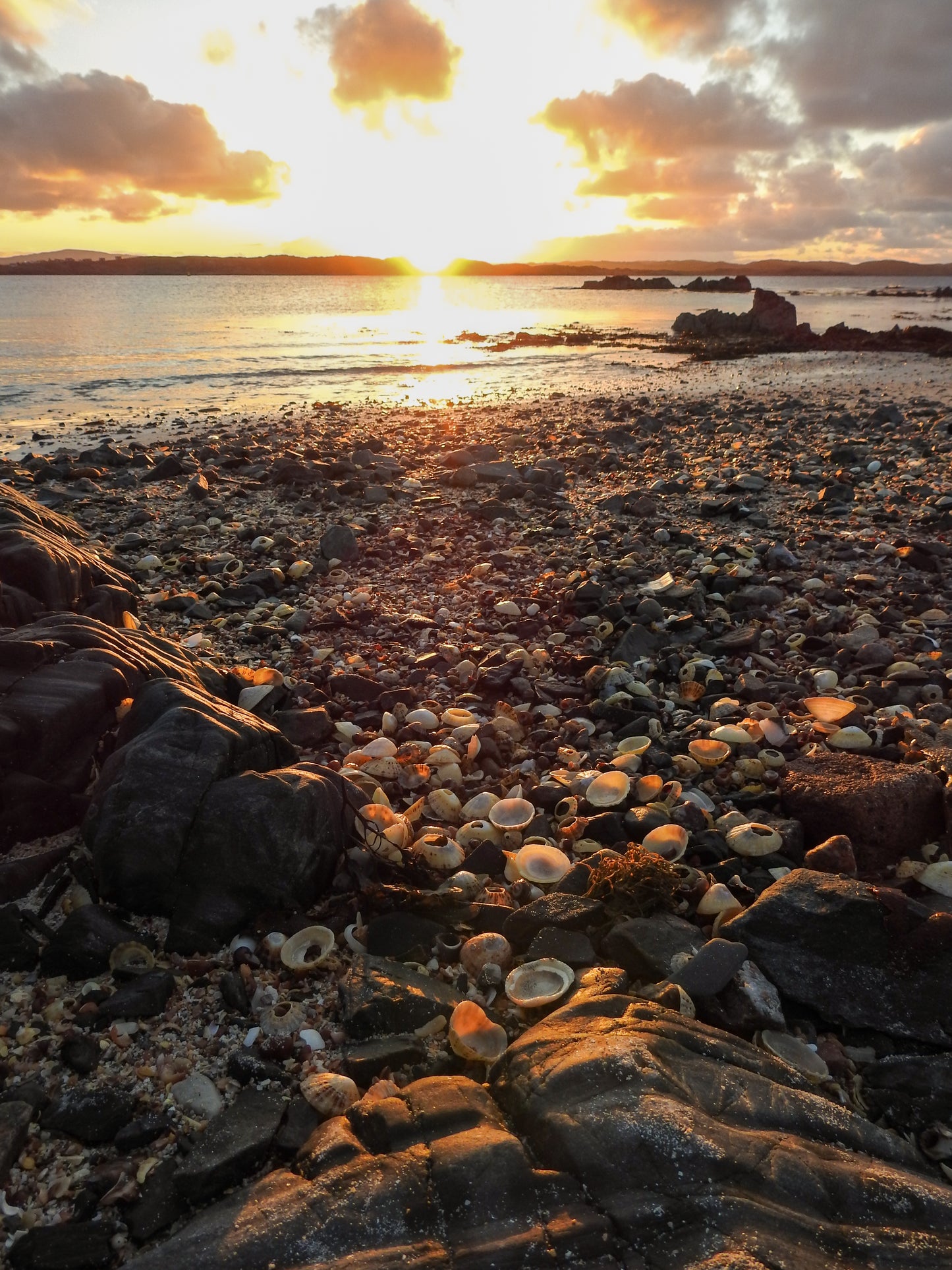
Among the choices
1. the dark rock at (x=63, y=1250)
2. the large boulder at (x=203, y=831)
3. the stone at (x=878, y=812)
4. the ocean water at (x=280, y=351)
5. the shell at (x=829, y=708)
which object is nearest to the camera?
the dark rock at (x=63, y=1250)

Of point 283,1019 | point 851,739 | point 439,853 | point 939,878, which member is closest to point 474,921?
point 439,853

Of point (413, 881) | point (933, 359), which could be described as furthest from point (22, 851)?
point (933, 359)

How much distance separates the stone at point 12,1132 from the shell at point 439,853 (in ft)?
6.25

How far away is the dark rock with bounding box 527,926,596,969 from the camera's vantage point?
330cm

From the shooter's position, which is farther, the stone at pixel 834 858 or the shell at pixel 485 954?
the stone at pixel 834 858

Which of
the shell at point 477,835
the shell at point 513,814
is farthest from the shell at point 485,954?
the shell at point 513,814

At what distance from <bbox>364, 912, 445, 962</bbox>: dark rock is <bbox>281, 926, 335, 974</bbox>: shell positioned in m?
0.19

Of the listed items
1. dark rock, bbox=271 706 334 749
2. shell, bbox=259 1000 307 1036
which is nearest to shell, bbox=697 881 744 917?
shell, bbox=259 1000 307 1036

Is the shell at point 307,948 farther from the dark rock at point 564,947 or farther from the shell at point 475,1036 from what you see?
the dark rock at point 564,947

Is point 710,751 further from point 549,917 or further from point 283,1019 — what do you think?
point 283,1019

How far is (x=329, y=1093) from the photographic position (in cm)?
264

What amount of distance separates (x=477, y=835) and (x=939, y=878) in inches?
92.9

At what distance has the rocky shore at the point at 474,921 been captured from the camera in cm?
202

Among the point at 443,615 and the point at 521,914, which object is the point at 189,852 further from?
the point at 443,615
